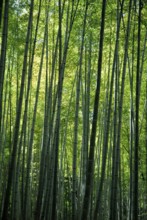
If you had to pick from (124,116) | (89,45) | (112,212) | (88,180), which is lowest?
(112,212)

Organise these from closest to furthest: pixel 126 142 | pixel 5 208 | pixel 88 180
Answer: pixel 88 180
pixel 5 208
pixel 126 142

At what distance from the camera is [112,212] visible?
512 centimetres

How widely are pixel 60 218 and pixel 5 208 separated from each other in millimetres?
8655

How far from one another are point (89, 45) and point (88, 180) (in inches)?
169

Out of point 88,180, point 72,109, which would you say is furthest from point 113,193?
point 72,109

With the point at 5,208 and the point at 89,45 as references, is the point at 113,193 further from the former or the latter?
the point at 89,45

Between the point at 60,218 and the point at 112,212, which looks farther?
the point at 60,218

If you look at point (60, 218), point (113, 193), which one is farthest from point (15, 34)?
point (60, 218)

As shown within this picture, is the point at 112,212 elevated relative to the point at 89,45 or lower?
lower

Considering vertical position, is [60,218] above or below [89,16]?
below

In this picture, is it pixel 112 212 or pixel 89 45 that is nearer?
pixel 112 212

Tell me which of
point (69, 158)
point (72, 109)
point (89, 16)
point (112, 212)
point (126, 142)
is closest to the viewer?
point (112, 212)

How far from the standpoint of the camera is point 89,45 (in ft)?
24.5

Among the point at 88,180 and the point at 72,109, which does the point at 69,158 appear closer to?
the point at 72,109
